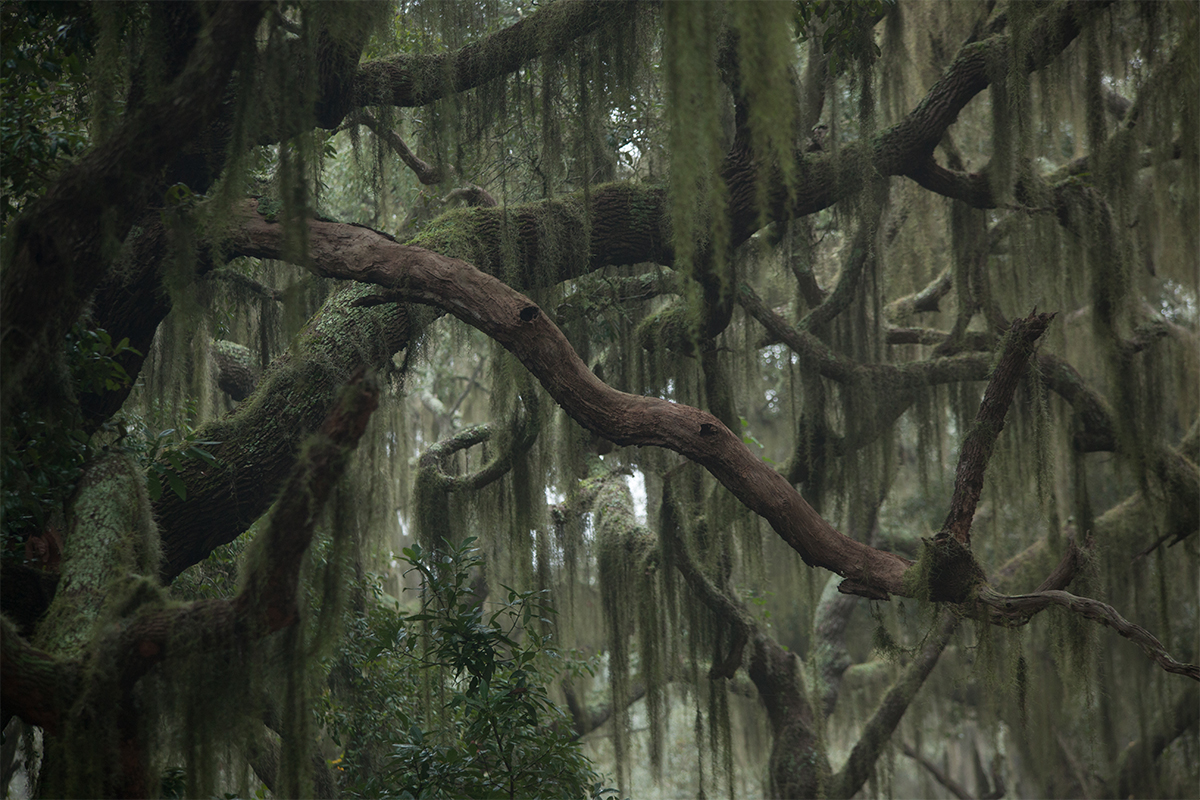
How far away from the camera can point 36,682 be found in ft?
8.60

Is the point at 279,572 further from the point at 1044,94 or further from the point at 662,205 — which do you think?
the point at 1044,94

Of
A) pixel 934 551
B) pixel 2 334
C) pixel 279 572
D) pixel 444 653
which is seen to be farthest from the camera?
pixel 444 653

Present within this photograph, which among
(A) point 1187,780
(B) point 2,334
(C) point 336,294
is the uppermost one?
(C) point 336,294

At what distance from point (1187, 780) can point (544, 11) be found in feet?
25.3

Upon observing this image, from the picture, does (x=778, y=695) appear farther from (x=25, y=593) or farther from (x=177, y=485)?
(x=25, y=593)

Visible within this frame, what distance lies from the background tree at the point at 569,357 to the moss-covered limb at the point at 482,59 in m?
0.02

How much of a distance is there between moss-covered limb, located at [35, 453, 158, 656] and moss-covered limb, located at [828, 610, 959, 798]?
483 centimetres

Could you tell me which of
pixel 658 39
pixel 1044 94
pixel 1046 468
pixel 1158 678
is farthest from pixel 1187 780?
pixel 658 39

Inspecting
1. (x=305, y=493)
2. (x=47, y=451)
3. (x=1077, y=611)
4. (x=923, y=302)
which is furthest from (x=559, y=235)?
(x=923, y=302)

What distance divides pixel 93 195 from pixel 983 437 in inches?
132

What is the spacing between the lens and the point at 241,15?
10.2 feet

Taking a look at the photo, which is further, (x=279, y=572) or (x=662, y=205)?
(x=662, y=205)

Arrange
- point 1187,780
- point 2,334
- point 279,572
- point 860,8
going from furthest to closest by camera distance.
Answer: point 1187,780 → point 860,8 → point 2,334 → point 279,572

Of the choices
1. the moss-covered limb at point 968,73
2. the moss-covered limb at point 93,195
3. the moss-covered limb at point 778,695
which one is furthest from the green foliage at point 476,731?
the moss-covered limb at point 968,73
